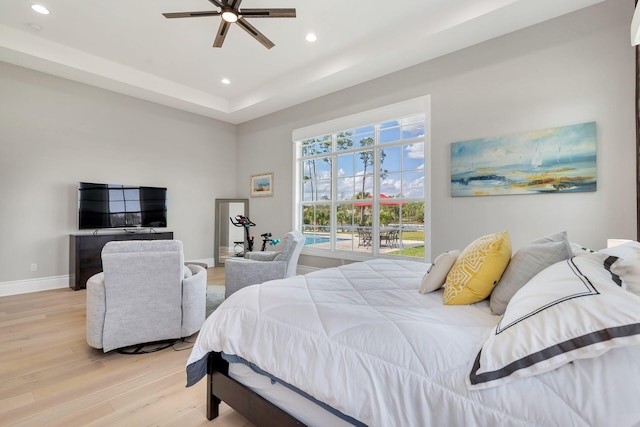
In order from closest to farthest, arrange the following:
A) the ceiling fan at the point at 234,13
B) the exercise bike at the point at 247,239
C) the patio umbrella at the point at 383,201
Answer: the ceiling fan at the point at 234,13 < the patio umbrella at the point at 383,201 < the exercise bike at the point at 247,239

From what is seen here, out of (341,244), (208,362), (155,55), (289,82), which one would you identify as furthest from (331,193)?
(208,362)

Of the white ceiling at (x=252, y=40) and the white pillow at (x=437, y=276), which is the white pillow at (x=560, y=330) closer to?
the white pillow at (x=437, y=276)

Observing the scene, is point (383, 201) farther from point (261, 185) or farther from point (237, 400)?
point (237, 400)

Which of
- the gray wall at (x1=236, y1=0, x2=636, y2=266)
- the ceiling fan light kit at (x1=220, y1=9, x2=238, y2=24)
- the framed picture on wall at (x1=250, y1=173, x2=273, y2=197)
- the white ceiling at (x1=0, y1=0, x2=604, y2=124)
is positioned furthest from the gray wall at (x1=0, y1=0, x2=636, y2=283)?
the ceiling fan light kit at (x1=220, y1=9, x2=238, y2=24)

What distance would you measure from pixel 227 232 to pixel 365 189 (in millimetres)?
3245

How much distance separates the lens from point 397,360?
0.98m

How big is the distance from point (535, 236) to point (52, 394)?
4.24 metres

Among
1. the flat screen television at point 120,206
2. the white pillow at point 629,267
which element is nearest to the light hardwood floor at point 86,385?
the white pillow at point 629,267

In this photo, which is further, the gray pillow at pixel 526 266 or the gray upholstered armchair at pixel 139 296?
the gray upholstered armchair at pixel 139 296

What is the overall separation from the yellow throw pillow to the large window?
2.44 meters

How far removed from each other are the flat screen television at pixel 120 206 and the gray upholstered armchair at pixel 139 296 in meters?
2.78

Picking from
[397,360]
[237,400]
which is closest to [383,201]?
[237,400]

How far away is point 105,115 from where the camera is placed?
4.88 meters

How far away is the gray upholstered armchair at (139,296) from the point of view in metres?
2.26
